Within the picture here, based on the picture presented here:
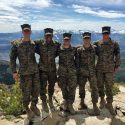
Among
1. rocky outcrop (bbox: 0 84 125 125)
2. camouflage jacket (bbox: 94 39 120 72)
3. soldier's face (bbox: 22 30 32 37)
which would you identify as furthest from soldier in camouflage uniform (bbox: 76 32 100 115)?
soldier's face (bbox: 22 30 32 37)

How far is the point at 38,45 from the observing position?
46.8ft

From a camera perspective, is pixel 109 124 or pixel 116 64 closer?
pixel 109 124

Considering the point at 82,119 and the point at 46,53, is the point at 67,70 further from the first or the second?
the point at 82,119

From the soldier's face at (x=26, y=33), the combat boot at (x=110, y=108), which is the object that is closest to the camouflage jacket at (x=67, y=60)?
the soldier's face at (x=26, y=33)

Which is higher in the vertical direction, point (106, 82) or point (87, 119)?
point (106, 82)

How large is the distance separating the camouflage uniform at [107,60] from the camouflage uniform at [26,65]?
327 centimetres

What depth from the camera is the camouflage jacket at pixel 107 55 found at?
14812 mm

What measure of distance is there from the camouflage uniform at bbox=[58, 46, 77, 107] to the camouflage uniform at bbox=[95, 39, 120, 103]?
1.43 m

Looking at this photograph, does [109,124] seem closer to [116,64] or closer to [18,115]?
[116,64]

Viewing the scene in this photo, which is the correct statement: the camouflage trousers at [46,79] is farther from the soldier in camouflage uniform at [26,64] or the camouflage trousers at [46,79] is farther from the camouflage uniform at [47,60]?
the soldier in camouflage uniform at [26,64]

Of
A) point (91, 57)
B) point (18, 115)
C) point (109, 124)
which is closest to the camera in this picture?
point (109, 124)

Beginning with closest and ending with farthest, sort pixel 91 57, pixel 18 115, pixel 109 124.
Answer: pixel 109 124, pixel 91 57, pixel 18 115

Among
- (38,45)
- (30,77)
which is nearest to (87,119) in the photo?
(30,77)

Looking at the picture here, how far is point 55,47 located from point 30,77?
1.89 metres
